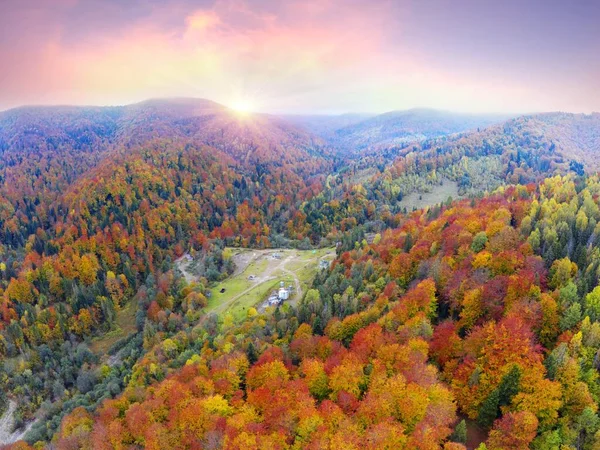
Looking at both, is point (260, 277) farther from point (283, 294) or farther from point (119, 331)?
point (119, 331)

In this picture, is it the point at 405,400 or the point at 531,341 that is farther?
the point at 531,341

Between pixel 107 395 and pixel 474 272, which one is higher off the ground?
pixel 474 272

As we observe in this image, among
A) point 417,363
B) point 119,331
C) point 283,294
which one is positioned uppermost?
point 417,363

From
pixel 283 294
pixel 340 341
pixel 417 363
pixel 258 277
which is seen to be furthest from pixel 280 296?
pixel 417 363

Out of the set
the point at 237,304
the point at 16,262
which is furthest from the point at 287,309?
the point at 16,262

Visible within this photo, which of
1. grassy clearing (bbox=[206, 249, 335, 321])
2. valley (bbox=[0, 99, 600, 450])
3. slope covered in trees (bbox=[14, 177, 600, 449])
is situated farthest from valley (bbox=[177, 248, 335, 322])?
slope covered in trees (bbox=[14, 177, 600, 449])

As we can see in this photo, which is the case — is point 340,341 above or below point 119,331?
above

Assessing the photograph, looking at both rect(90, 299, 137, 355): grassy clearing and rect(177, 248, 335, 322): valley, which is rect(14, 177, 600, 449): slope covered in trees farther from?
rect(90, 299, 137, 355): grassy clearing

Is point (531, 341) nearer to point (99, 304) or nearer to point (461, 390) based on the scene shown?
point (461, 390)

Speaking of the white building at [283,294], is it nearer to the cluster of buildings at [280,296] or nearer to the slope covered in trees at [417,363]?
the cluster of buildings at [280,296]
